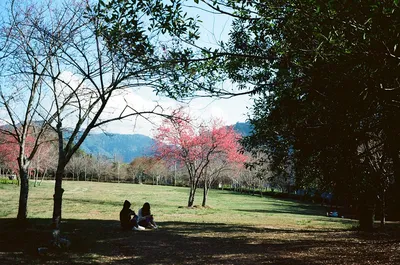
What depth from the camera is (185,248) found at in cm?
972

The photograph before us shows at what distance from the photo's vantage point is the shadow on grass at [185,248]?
8125 mm

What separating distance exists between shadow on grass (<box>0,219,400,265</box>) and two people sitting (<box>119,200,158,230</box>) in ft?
1.36

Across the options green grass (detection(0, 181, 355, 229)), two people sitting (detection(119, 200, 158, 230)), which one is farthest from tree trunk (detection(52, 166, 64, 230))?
green grass (detection(0, 181, 355, 229))

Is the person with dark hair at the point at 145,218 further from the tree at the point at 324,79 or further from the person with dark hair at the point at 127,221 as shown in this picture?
the tree at the point at 324,79

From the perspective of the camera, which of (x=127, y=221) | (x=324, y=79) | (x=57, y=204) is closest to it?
(x=324, y=79)

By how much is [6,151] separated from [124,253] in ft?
153

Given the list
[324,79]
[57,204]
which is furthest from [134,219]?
[324,79]

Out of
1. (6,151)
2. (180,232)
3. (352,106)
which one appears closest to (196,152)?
(180,232)

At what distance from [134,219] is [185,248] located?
12.8ft

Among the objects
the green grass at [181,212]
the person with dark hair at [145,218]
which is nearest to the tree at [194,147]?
the green grass at [181,212]

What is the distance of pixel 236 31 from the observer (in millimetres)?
9070

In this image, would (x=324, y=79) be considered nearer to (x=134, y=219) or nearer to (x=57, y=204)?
(x=57, y=204)

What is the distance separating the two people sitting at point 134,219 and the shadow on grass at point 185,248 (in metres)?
0.42

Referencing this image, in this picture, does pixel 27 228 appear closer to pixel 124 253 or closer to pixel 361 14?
pixel 124 253
